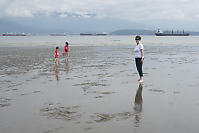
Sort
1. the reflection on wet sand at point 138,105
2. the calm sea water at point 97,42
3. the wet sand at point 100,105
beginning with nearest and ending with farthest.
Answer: the wet sand at point 100,105 → the reflection on wet sand at point 138,105 → the calm sea water at point 97,42

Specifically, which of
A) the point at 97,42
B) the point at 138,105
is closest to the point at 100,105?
the point at 138,105

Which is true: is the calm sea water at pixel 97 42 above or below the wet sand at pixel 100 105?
above

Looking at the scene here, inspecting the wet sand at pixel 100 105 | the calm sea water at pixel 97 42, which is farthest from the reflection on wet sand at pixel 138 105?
the calm sea water at pixel 97 42

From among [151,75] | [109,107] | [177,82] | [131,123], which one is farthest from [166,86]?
[131,123]

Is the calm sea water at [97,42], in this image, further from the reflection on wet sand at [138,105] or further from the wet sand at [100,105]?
the reflection on wet sand at [138,105]

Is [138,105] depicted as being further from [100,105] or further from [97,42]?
[97,42]

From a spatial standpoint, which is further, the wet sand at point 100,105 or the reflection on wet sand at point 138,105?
the reflection on wet sand at point 138,105

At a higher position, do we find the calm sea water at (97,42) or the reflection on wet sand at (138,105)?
the calm sea water at (97,42)

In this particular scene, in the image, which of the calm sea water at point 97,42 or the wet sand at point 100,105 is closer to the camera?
the wet sand at point 100,105

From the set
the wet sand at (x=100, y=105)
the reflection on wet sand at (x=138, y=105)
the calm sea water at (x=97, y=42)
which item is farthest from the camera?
the calm sea water at (x=97, y=42)

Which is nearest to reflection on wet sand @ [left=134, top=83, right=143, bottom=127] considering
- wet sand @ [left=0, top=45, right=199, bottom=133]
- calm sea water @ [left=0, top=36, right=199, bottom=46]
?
wet sand @ [left=0, top=45, right=199, bottom=133]

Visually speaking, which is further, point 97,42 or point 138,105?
point 97,42

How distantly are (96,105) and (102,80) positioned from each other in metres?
3.72

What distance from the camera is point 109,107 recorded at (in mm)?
6523
